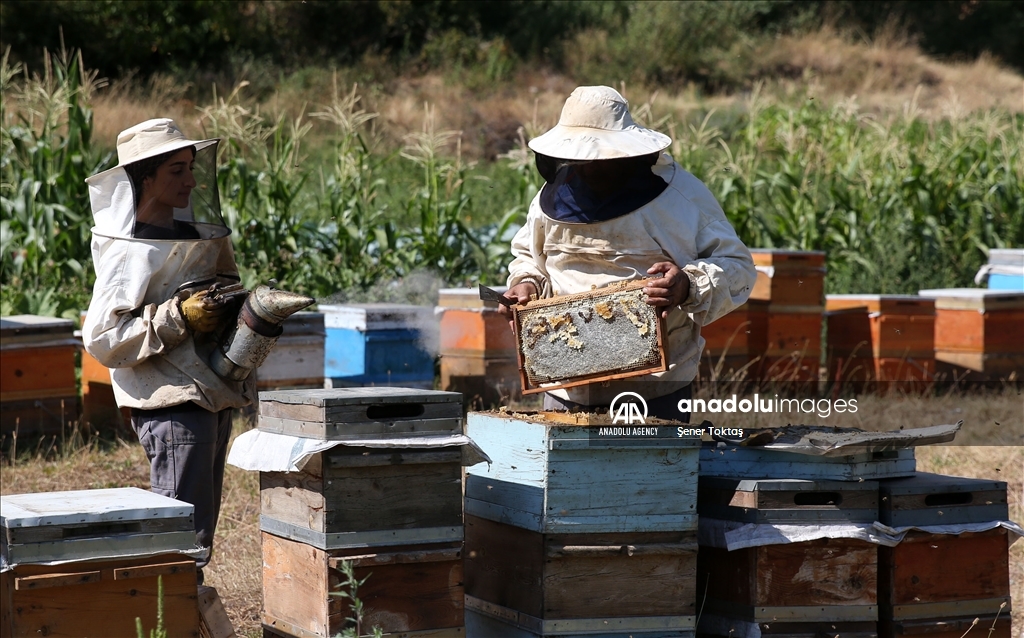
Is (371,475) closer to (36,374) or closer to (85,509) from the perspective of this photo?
(85,509)

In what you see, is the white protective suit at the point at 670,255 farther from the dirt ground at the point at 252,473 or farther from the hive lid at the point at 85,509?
the hive lid at the point at 85,509

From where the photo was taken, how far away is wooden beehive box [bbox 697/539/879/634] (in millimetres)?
3045

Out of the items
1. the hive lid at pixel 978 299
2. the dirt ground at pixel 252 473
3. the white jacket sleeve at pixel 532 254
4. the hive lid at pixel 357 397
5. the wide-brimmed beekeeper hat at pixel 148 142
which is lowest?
the dirt ground at pixel 252 473

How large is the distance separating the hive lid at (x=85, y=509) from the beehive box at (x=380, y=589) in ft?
1.18

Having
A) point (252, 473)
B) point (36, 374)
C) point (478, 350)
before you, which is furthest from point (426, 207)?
point (36, 374)

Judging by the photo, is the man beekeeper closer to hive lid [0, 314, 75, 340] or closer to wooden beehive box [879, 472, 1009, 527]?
wooden beehive box [879, 472, 1009, 527]

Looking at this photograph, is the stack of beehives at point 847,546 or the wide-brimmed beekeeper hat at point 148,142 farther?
the wide-brimmed beekeeper hat at point 148,142

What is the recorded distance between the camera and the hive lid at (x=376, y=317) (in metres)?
6.43

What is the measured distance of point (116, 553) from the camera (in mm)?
2648

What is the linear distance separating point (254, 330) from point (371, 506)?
2.36ft

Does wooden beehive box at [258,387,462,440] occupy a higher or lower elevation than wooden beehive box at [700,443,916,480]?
higher

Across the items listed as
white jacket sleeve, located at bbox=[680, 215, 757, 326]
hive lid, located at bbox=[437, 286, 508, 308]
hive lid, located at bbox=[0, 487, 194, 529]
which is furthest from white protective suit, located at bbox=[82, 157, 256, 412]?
hive lid, located at bbox=[437, 286, 508, 308]

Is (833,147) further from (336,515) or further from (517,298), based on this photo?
(336,515)

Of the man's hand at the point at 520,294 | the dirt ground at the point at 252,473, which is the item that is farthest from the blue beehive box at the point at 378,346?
the man's hand at the point at 520,294
